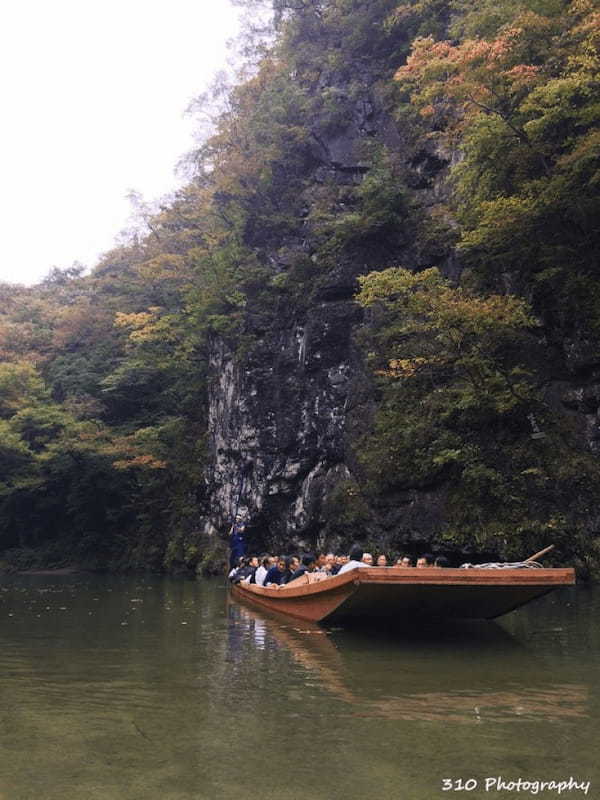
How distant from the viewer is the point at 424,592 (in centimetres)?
841

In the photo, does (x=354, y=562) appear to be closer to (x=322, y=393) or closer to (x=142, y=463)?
(x=322, y=393)

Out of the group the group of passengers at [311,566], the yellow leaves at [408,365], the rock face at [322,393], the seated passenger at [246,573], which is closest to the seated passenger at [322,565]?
the group of passengers at [311,566]

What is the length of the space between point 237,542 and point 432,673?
560 inches

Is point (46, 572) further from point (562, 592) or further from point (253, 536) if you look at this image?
point (562, 592)

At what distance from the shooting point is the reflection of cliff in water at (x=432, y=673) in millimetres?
5160

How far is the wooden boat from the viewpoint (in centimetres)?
821

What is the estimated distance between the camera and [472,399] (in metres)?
15.0

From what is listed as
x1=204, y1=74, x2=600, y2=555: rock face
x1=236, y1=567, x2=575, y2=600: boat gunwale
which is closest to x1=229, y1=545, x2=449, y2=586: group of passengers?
x1=236, y1=567, x2=575, y2=600: boat gunwale

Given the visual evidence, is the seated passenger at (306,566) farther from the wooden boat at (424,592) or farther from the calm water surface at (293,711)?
the calm water surface at (293,711)

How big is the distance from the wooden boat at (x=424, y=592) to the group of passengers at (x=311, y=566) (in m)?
0.31

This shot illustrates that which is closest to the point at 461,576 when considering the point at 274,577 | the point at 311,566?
the point at 311,566

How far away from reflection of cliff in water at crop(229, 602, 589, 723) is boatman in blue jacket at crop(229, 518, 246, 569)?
31.9 ft

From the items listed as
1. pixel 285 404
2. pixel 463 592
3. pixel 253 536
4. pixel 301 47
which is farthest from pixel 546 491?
pixel 301 47

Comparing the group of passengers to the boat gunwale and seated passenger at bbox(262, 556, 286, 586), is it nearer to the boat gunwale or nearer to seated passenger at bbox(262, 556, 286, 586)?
seated passenger at bbox(262, 556, 286, 586)
